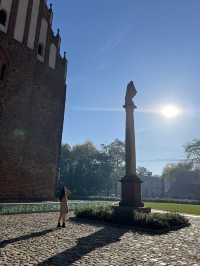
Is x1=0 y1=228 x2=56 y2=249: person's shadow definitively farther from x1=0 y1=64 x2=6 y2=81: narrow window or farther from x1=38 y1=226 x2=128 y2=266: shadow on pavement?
x1=0 y1=64 x2=6 y2=81: narrow window

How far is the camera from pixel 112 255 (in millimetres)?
5352

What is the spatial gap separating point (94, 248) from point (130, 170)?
7.64 m

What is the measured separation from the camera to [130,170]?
13.3 metres

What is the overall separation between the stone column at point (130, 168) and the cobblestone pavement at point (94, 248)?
14.6ft

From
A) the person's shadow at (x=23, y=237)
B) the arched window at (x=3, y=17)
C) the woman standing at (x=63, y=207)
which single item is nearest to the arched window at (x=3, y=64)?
the arched window at (x=3, y=17)

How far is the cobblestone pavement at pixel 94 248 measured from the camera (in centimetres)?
488

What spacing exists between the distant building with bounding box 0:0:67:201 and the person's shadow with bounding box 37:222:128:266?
8.58 meters

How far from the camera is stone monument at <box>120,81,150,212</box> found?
499 inches

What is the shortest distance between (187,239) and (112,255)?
127 inches

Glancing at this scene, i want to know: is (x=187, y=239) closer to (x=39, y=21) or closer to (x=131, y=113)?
(x=131, y=113)

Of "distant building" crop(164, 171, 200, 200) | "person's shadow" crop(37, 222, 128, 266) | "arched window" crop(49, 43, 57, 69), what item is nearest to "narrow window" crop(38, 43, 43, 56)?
"arched window" crop(49, 43, 57, 69)

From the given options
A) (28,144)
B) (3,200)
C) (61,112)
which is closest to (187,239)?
(3,200)

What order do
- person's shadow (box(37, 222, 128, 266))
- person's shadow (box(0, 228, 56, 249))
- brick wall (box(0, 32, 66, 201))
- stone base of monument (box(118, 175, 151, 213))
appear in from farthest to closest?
brick wall (box(0, 32, 66, 201))
stone base of monument (box(118, 175, 151, 213))
person's shadow (box(0, 228, 56, 249))
person's shadow (box(37, 222, 128, 266))

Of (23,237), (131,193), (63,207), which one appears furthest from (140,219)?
(23,237)
